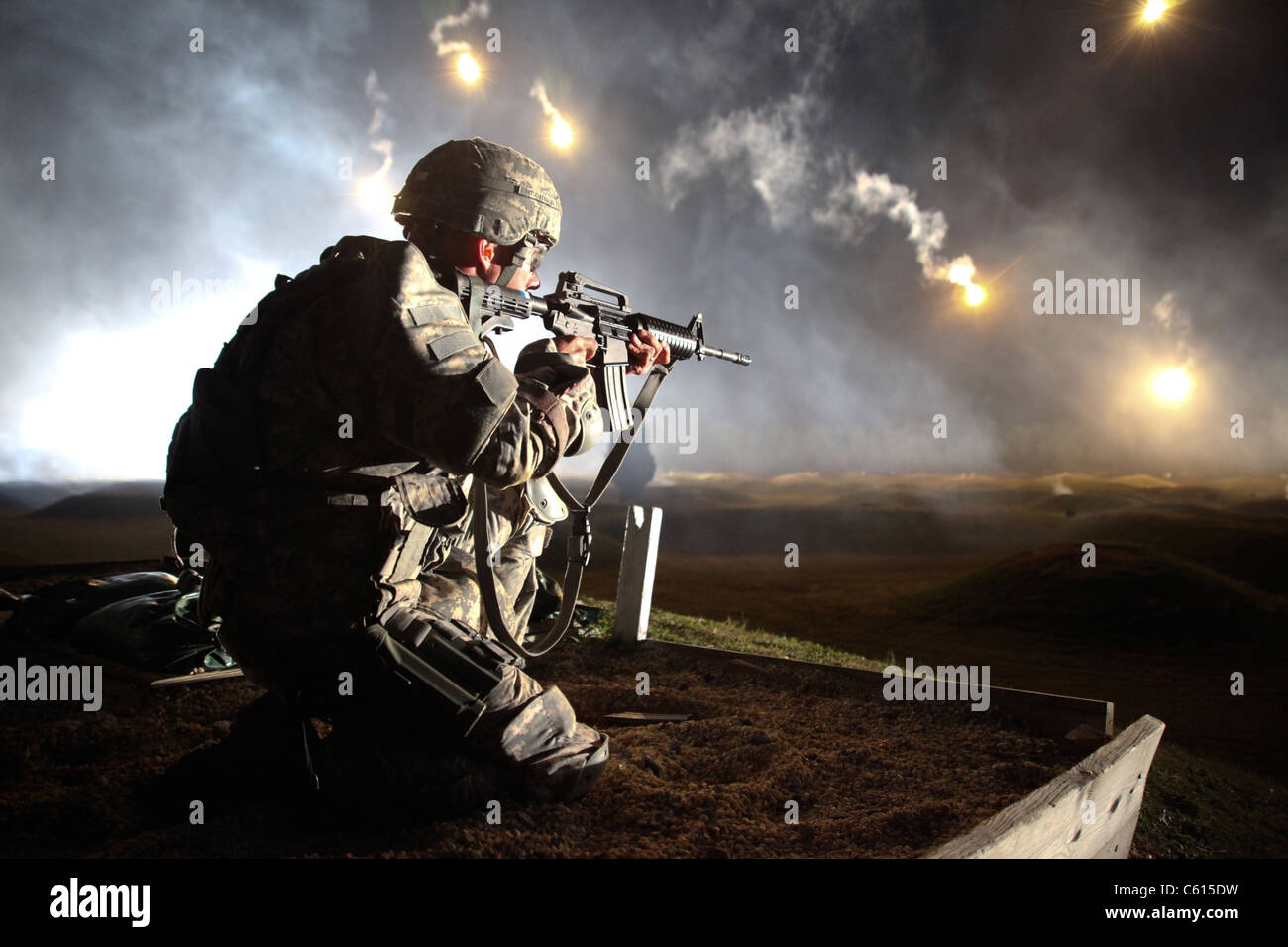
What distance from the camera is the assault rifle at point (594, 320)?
320 centimetres

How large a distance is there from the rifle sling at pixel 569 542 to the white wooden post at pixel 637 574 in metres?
1.35

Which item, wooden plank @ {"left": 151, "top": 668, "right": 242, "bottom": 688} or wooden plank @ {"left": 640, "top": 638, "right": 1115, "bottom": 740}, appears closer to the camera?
wooden plank @ {"left": 640, "top": 638, "right": 1115, "bottom": 740}

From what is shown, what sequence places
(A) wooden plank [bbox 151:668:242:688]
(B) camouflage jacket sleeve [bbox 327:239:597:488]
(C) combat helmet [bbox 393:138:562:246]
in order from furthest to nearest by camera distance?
(A) wooden plank [bbox 151:668:242:688], (C) combat helmet [bbox 393:138:562:246], (B) camouflage jacket sleeve [bbox 327:239:597:488]

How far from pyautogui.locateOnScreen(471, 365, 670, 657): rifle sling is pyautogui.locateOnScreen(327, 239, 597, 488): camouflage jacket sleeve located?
0.97 ft

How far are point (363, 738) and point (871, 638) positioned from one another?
810cm

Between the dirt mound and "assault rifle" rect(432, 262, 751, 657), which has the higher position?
"assault rifle" rect(432, 262, 751, 657)

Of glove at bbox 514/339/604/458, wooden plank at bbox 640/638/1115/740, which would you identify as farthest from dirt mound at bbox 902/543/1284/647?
glove at bbox 514/339/604/458

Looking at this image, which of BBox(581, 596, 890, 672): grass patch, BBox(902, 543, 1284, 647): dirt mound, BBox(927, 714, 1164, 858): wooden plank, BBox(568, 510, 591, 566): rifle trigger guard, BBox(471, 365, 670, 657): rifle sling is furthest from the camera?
BBox(902, 543, 1284, 647): dirt mound

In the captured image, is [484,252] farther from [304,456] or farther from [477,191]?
[304,456]

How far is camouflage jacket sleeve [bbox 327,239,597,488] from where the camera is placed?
2279 millimetres

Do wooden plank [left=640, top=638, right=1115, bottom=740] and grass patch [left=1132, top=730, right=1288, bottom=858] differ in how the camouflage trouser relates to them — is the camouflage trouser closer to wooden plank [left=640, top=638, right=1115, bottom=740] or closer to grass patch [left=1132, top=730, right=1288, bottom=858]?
wooden plank [left=640, top=638, right=1115, bottom=740]

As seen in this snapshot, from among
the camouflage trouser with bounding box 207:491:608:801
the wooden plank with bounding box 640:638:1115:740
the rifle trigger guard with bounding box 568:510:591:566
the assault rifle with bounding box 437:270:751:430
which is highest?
the assault rifle with bounding box 437:270:751:430
